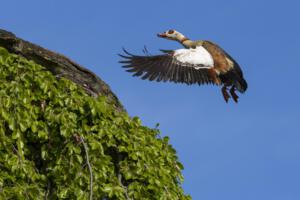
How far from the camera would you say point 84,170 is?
20.2 feet

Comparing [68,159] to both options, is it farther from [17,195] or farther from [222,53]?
[222,53]

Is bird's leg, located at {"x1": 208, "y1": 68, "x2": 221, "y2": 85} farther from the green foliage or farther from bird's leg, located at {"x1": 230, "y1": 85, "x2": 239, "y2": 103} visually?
the green foliage

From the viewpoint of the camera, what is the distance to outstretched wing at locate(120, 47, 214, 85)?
819cm

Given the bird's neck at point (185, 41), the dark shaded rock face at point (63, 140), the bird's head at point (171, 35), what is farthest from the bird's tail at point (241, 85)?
the dark shaded rock face at point (63, 140)

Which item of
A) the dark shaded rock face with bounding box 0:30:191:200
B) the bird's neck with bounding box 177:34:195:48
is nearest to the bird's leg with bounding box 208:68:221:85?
the bird's neck with bounding box 177:34:195:48

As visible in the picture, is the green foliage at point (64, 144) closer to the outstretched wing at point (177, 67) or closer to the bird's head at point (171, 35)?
the outstretched wing at point (177, 67)

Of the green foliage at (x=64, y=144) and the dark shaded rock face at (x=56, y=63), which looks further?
the dark shaded rock face at (x=56, y=63)

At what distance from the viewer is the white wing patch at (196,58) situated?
8211 mm

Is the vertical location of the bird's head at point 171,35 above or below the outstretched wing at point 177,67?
above

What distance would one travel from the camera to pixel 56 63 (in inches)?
257

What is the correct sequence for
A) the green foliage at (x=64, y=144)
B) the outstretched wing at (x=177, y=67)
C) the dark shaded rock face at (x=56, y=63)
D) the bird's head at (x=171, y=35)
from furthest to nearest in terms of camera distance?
the bird's head at (x=171, y=35) → the outstretched wing at (x=177, y=67) → the dark shaded rock face at (x=56, y=63) → the green foliage at (x=64, y=144)

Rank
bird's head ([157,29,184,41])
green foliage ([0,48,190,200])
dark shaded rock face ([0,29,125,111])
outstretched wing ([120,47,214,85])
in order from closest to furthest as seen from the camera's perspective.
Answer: green foliage ([0,48,190,200])
dark shaded rock face ([0,29,125,111])
outstretched wing ([120,47,214,85])
bird's head ([157,29,184,41])

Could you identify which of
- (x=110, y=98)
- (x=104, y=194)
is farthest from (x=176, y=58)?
(x=104, y=194)

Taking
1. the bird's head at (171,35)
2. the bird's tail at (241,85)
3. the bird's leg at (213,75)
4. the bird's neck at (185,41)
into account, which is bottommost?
the bird's leg at (213,75)
